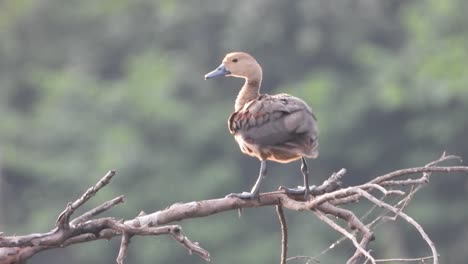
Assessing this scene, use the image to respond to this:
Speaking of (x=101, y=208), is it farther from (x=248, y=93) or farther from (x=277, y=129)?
(x=248, y=93)

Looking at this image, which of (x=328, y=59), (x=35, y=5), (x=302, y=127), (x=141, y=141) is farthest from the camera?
(x=35, y=5)

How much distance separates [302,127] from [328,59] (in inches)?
708

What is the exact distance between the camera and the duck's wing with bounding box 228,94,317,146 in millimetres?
5812

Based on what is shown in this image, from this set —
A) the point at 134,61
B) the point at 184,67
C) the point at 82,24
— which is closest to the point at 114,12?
the point at 82,24

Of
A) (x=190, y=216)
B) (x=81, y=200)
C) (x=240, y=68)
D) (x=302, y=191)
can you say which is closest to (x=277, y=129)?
(x=302, y=191)

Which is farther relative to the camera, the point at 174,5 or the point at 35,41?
the point at 35,41

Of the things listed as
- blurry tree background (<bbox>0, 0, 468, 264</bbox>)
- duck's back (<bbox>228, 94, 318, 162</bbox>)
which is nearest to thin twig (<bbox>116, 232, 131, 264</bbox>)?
duck's back (<bbox>228, 94, 318, 162</bbox>)

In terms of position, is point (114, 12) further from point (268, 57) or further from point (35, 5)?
point (268, 57)

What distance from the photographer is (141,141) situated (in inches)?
853

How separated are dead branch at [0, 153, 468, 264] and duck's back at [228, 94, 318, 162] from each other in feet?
1.53

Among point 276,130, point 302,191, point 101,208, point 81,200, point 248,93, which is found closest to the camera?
point 81,200

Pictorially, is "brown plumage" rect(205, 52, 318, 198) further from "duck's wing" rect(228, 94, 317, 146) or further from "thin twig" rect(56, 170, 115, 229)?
"thin twig" rect(56, 170, 115, 229)

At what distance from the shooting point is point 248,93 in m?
6.78

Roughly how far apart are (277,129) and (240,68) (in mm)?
1141
